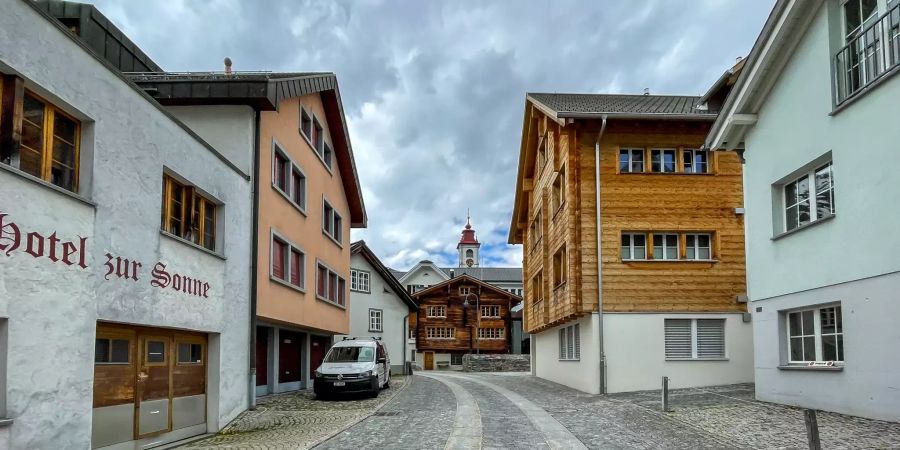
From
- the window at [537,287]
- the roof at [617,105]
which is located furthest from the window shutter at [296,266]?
the window at [537,287]

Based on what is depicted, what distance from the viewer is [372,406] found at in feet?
59.0

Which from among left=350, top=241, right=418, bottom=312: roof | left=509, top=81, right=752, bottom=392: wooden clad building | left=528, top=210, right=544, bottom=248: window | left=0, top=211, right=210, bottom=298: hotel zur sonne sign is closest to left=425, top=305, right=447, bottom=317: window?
left=350, top=241, right=418, bottom=312: roof

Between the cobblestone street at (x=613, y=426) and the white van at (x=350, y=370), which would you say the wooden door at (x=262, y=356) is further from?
the cobblestone street at (x=613, y=426)

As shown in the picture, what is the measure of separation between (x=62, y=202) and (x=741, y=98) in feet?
44.3

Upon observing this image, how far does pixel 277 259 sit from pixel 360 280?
78.6ft

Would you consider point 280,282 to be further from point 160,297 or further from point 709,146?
point 709,146

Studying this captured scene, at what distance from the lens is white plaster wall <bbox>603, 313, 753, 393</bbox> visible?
20766 mm

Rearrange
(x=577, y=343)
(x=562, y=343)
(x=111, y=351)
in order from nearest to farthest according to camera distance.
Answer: (x=111, y=351) < (x=577, y=343) < (x=562, y=343)

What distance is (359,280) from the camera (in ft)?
140

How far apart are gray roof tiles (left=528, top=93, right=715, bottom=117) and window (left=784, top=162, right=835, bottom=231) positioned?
6.67 meters

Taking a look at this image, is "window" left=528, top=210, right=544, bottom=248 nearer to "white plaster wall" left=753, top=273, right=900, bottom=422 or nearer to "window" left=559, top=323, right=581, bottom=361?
"window" left=559, top=323, right=581, bottom=361

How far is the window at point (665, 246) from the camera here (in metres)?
21.5

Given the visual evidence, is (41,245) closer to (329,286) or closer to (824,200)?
(824,200)

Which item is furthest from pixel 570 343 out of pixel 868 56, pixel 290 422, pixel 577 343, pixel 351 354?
pixel 868 56
